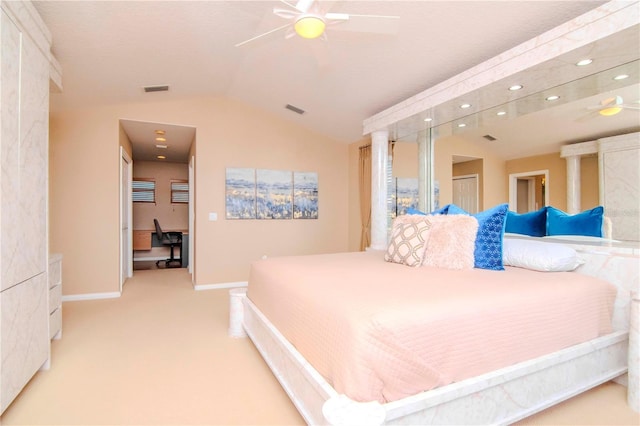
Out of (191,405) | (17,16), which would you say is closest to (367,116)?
(17,16)

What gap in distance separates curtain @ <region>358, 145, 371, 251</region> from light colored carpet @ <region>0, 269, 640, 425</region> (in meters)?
2.59

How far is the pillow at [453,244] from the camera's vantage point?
2.32 m

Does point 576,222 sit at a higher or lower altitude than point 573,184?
lower

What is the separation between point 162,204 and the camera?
7902mm

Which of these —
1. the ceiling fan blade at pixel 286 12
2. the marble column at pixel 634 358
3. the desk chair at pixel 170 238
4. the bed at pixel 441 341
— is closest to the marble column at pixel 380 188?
the bed at pixel 441 341

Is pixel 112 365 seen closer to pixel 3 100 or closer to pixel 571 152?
pixel 3 100

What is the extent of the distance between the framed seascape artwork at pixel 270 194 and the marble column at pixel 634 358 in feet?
13.6

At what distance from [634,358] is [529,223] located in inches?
49.8

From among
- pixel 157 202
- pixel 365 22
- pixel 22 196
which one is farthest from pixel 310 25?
pixel 157 202

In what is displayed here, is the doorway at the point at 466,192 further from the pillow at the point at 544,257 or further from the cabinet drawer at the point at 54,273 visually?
the cabinet drawer at the point at 54,273

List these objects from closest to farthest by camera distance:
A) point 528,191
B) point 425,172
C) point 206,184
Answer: point 528,191 < point 425,172 < point 206,184

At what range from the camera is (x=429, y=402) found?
1335mm

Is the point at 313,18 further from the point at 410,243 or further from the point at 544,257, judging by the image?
the point at 544,257

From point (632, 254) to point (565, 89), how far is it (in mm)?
1332
